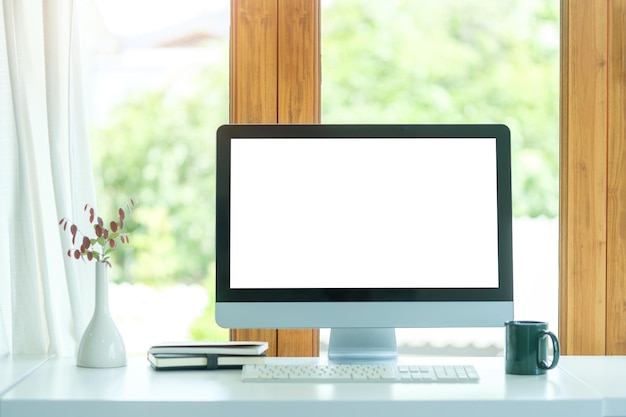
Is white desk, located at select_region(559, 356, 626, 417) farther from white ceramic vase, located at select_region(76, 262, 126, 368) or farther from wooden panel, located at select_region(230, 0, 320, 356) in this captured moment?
white ceramic vase, located at select_region(76, 262, 126, 368)

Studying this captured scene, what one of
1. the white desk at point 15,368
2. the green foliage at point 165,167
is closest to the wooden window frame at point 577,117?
the green foliage at point 165,167

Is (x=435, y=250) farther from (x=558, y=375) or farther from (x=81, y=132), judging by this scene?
(x=81, y=132)

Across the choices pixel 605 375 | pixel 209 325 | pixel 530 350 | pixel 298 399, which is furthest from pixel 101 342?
pixel 605 375

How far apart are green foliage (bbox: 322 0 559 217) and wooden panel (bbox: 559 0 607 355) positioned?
2.0 inches

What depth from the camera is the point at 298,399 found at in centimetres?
145

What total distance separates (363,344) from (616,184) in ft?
2.55

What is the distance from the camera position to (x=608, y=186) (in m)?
2.07

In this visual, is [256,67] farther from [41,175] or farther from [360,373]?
[360,373]

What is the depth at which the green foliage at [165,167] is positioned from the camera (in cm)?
208

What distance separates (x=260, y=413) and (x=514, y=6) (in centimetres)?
124

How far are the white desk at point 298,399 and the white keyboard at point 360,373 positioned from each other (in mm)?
24

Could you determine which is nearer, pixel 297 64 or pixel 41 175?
pixel 41 175

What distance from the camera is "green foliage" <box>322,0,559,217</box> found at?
2.09 m

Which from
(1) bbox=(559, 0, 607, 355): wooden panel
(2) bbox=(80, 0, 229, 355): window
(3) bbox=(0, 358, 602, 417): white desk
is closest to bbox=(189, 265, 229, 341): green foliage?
(2) bbox=(80, 0, 229, 355): window
